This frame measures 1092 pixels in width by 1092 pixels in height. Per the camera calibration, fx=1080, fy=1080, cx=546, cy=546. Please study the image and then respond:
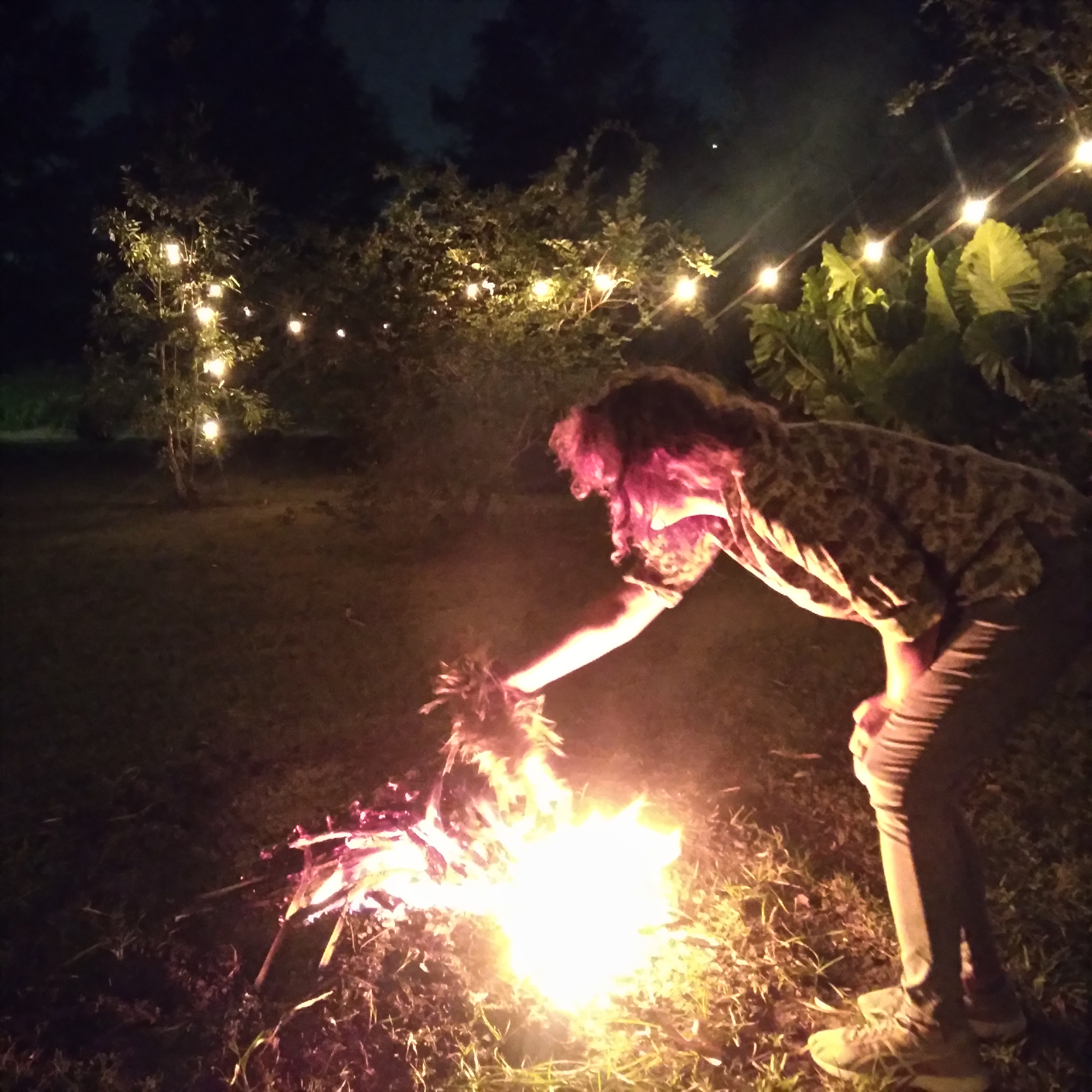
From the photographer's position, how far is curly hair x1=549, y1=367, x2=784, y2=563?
2648 millimetres

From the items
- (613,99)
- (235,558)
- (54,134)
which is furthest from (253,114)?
(235,558)

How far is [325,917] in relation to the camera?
11.7 feet

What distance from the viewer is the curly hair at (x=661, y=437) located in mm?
2648

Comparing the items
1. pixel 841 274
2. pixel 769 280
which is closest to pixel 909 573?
pixel 841 274

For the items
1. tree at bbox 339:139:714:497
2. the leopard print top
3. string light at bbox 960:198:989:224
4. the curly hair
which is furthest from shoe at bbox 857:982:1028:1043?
string light at bbox 960:198:989:224

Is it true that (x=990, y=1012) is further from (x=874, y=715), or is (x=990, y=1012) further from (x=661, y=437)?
(x=661, y=437)

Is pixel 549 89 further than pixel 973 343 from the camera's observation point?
Yes

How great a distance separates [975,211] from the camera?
9203 mm

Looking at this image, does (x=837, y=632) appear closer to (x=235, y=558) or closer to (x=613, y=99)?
(x=235, y=558)

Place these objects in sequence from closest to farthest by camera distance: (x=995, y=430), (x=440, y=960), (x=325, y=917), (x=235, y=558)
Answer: (x=440, y=960) → (x=325, y=917) → (x=995, y=430) → (x=235, y=558)

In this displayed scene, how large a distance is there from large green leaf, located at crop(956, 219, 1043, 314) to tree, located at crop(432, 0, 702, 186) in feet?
40.8

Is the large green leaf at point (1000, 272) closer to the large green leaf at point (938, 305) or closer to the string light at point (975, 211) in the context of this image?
the large green leaf at point (938, 305)

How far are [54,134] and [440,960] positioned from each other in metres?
24.5

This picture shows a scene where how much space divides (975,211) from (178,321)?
8.55m
